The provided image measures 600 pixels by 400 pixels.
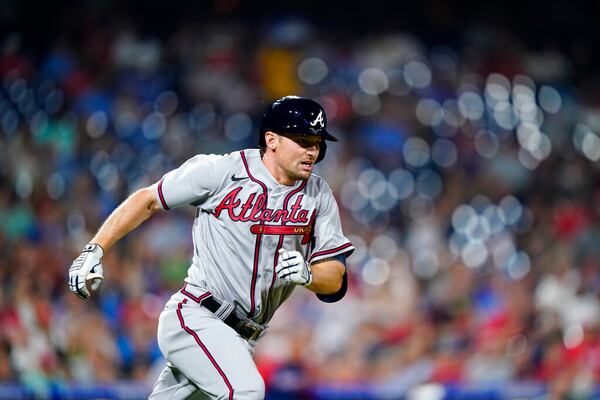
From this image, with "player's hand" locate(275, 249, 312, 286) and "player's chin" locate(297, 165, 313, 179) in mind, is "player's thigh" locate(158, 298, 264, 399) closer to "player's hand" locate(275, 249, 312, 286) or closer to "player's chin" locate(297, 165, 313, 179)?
"player's hand" locate(275, 249, 312, 286)

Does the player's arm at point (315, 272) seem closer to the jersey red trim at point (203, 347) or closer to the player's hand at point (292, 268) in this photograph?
the player's hand at point (292, 268)

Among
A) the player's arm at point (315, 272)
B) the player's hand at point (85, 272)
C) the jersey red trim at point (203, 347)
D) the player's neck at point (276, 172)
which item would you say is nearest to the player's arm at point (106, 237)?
the player's hand at point (85, 272)

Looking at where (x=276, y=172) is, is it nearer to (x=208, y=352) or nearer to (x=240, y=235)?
(x=240, y=235)

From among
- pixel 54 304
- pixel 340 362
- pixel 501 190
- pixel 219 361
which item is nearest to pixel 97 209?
pixel 54 304

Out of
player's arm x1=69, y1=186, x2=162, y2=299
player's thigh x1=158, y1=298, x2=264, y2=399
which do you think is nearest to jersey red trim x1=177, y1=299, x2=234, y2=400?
player's thigh x1=158, y1=298, x2=264, y2=399

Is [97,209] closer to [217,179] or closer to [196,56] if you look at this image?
[196,56]

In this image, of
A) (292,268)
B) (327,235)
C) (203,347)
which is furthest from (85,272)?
(327,235)

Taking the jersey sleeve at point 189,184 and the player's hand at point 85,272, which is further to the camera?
the jersey sleeve at point 189,184
